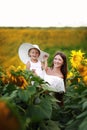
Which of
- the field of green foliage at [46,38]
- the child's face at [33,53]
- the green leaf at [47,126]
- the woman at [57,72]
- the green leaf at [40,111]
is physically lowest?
the green leaf at [47,126]

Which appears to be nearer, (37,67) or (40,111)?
(40,111)

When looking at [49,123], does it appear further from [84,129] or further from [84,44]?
[84,44]

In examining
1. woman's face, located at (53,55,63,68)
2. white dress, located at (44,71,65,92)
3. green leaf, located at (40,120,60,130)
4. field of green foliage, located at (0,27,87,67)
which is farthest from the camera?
field of green foliage, located at (0,27,87,67)

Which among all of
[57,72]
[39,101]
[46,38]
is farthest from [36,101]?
[46,38]

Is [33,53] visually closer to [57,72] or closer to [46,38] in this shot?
[57,72]

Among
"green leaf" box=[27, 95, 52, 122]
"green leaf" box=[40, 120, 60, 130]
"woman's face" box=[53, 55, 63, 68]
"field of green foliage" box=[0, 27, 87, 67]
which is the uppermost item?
"field of green foliage" box=[0, 27, 87, 67]

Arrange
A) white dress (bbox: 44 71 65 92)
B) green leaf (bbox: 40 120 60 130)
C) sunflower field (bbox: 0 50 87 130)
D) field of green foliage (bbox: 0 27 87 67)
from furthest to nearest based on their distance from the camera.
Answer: field of green foliage (bbox: 0 27 87 67) → white dress (bbox: 44 71 65 92) → green leaf (bbox: 40 120 60 130) → sunflower field (bbox: 0 50 87 130)

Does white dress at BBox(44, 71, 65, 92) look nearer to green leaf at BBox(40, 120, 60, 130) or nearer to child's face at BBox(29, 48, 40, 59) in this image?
child's face at BBox(29, 48, 40, 59)

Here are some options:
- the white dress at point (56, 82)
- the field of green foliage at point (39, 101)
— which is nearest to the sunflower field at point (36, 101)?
the field of green foliage at point (39, 101)

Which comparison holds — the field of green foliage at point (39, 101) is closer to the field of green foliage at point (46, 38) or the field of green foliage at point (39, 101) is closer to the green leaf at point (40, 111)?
the green leaf at point (40, 111)

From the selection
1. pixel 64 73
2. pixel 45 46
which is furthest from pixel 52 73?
pixel 45 46

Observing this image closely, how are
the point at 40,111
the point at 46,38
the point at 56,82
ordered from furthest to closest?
the point at 46,38
the point at 56,82
the point at 40,111

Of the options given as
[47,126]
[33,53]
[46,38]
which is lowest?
[47,126]

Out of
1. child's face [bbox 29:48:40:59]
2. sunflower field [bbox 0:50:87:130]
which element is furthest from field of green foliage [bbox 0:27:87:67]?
sunflower field [bbox 0:50:87:130]
